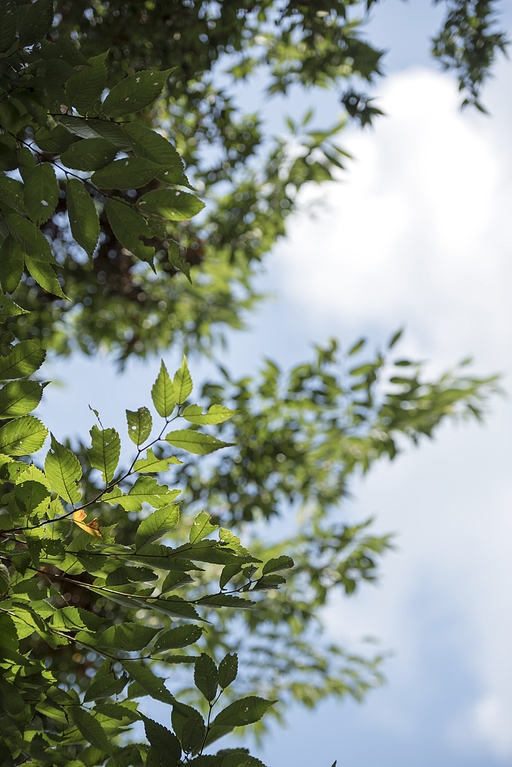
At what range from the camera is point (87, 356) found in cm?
239

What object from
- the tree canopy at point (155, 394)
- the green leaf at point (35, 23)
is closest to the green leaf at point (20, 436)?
the tree canopy at point (155, 394)

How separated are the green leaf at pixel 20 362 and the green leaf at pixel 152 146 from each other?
250 mm

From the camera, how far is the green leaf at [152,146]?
544 mm

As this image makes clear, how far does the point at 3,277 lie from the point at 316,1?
45.5 inches

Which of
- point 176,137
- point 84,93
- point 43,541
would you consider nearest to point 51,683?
point 43,541

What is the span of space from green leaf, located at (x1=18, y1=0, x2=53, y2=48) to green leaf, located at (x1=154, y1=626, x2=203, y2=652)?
2.16 feet

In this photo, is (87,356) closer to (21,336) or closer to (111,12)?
(21,336)

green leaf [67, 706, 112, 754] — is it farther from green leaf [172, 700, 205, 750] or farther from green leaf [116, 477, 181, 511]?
green leaf [116, 477, 181, 511]

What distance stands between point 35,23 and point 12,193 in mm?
173

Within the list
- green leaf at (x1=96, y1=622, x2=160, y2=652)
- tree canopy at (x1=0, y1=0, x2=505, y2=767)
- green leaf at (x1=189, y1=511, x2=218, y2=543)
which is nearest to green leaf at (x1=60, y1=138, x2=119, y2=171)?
tree canopy at (x1=0, y1=0, x2=505, y2=767)

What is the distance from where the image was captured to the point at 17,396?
588 mm

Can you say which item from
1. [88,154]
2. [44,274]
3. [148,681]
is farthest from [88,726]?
[88,154]

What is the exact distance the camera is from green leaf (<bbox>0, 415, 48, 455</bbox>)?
59 centimetres

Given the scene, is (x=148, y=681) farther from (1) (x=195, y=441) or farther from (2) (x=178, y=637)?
(1) (x=195, y=441)
